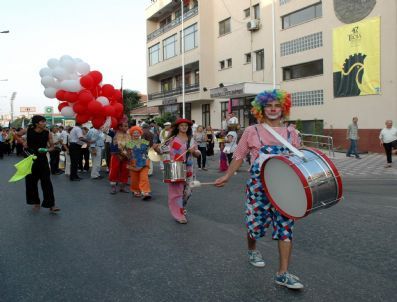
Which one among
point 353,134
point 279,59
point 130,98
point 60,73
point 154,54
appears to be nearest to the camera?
point 60,73

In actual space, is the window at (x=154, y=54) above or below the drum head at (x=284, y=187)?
above

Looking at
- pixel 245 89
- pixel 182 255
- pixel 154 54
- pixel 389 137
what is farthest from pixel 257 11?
pixel 182 255

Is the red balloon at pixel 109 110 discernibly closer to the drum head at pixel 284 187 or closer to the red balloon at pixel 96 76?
the red balloon at pixel 96 76

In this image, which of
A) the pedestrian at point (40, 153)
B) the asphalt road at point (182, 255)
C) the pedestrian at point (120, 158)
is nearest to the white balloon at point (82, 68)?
the pedestrian at point (120, 158)

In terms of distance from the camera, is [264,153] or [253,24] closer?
[264,153]

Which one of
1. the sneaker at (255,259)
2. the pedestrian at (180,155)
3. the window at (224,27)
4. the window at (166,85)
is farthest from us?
the window at (166,85)

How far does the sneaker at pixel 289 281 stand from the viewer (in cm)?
383

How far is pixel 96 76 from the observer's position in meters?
10.0

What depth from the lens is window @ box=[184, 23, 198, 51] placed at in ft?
120

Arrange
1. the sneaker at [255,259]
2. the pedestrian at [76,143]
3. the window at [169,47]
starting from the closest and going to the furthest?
the sneaker at [255,259]
the pedestrian at [76,143]
the window at [169,47]

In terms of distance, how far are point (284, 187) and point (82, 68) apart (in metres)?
7.34

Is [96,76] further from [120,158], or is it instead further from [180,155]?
[180,155]

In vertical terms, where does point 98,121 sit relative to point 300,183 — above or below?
above

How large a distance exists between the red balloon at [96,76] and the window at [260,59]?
72.0 ft
